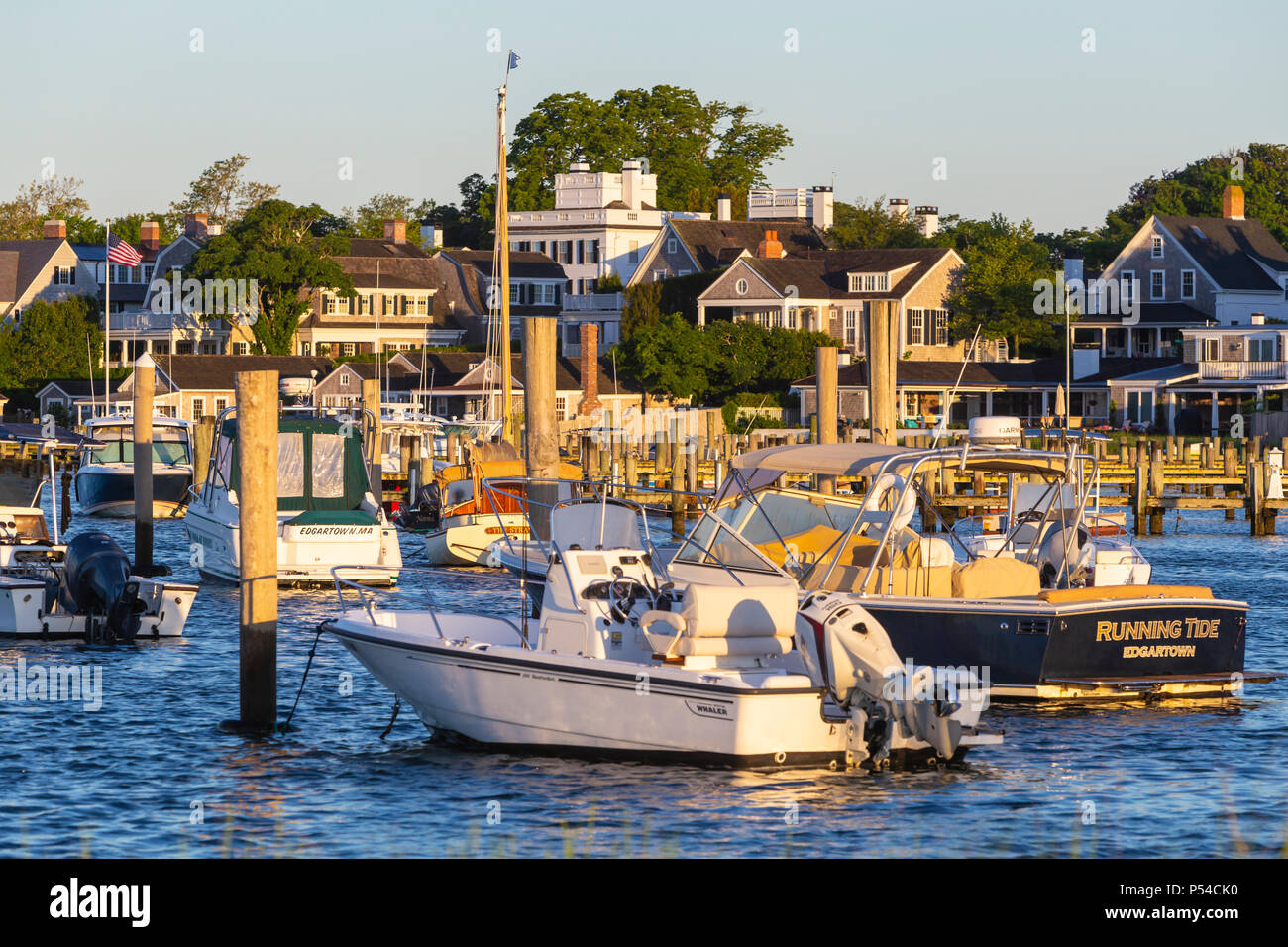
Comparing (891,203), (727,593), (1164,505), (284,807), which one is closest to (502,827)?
(284,807)

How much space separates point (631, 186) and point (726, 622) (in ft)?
313

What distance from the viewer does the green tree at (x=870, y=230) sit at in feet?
350

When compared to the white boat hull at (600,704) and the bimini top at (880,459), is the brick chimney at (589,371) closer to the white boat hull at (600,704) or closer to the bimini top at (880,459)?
the bimini top at (880,459)

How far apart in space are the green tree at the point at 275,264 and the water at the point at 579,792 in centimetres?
7353

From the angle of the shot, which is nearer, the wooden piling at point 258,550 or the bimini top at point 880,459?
the wooden piling at point 258,550

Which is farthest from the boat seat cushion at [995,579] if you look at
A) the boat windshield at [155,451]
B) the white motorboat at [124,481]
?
Answer: the boat windshield at [155,451]

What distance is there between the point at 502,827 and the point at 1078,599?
7799 millimetres

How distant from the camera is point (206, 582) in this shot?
109 feet

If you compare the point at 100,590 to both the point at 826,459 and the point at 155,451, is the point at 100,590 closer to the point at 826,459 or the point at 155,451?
the point at 826,459

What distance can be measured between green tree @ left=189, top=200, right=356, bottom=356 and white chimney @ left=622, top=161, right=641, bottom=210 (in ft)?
68.5

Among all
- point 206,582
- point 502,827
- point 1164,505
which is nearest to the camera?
point 502,827

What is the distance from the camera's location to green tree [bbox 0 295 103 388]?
9300cm
